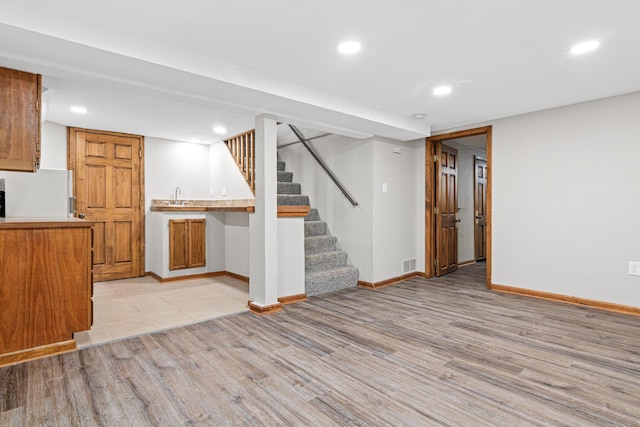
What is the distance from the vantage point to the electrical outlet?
3.35 meters

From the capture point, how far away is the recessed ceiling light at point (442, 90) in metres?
3.19

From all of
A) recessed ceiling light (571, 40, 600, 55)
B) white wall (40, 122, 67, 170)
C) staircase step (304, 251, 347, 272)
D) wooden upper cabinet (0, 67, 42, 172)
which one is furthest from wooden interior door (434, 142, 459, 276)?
white wall (40, 122, 67, 170)

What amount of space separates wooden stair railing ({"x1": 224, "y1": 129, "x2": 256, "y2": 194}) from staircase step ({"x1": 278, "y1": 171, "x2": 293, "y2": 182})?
58 cm

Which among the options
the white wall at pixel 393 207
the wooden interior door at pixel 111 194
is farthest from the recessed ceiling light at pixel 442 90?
the wooden interior door at pixel 111 194

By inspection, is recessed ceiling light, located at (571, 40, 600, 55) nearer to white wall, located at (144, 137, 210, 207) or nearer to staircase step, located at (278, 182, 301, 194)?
staircase step, located at (278, 182, 301, 194)

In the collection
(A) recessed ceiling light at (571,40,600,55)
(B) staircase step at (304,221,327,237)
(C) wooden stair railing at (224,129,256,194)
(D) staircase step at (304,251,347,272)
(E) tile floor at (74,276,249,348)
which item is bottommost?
(E) tile floor at (74,276,249,348)

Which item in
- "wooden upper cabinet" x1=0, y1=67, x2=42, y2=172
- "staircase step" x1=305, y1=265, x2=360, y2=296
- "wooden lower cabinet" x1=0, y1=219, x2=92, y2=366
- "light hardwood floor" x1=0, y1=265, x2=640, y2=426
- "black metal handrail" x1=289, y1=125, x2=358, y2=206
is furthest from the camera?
"black metal handrail" x1=289, y1=125, x2=358, y2=206

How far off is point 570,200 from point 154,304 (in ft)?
15.4

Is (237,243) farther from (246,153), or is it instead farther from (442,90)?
(442,90)

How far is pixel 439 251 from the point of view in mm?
5152

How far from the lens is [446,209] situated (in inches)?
210

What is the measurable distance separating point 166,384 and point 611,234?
4.21 metres

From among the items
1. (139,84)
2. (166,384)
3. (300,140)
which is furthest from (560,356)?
(300,140)

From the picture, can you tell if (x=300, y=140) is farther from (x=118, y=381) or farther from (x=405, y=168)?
(x=118, y=381)
